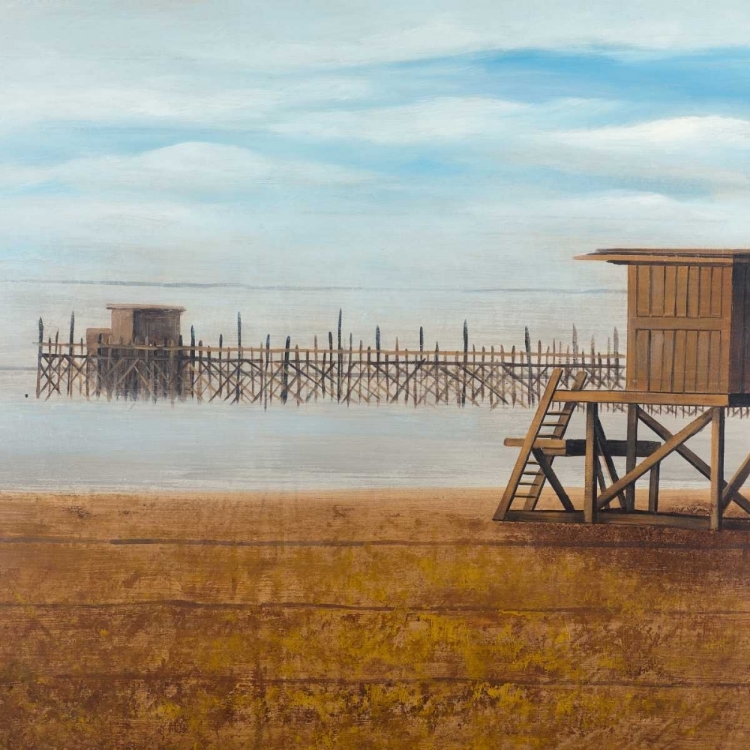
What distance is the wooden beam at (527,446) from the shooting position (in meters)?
8.05

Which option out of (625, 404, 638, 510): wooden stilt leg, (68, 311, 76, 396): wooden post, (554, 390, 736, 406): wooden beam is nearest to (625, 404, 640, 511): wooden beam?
(625, 404, 638, 510): wooden stilt leg

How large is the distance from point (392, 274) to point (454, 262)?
440 mm

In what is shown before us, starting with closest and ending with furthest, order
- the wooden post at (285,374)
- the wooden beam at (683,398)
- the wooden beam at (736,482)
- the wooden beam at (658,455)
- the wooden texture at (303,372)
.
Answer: the wooden beam at (683,398)
the wooden beam at (736,482)
the wooden beam at (658,455)
the wooden texture at (303,372)
the wooden post at (285,374)

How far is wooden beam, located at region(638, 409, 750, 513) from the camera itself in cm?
777

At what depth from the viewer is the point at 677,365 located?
7.63 meters

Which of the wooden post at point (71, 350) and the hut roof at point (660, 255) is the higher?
the hut roof at point (660, 255)

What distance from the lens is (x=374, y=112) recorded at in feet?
24.1

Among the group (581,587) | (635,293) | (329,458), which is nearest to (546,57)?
(635,293)

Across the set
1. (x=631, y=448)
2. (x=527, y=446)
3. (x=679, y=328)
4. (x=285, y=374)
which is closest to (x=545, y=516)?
(x=527, y=446)

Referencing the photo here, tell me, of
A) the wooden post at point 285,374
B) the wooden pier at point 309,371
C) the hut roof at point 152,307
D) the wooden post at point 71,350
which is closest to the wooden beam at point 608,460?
the wooden pier at point 309,371

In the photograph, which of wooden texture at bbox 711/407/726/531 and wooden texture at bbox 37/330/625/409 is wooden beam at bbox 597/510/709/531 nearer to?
wooden texture at bbox 711/407/726/531

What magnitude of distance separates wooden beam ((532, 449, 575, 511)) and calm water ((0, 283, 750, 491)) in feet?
0.72

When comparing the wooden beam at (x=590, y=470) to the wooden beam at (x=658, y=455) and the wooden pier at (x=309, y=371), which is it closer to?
the wooden beam at (x=658, y=455)

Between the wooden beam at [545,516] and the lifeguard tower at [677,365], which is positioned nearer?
the lifeguard tower at [677,365]
